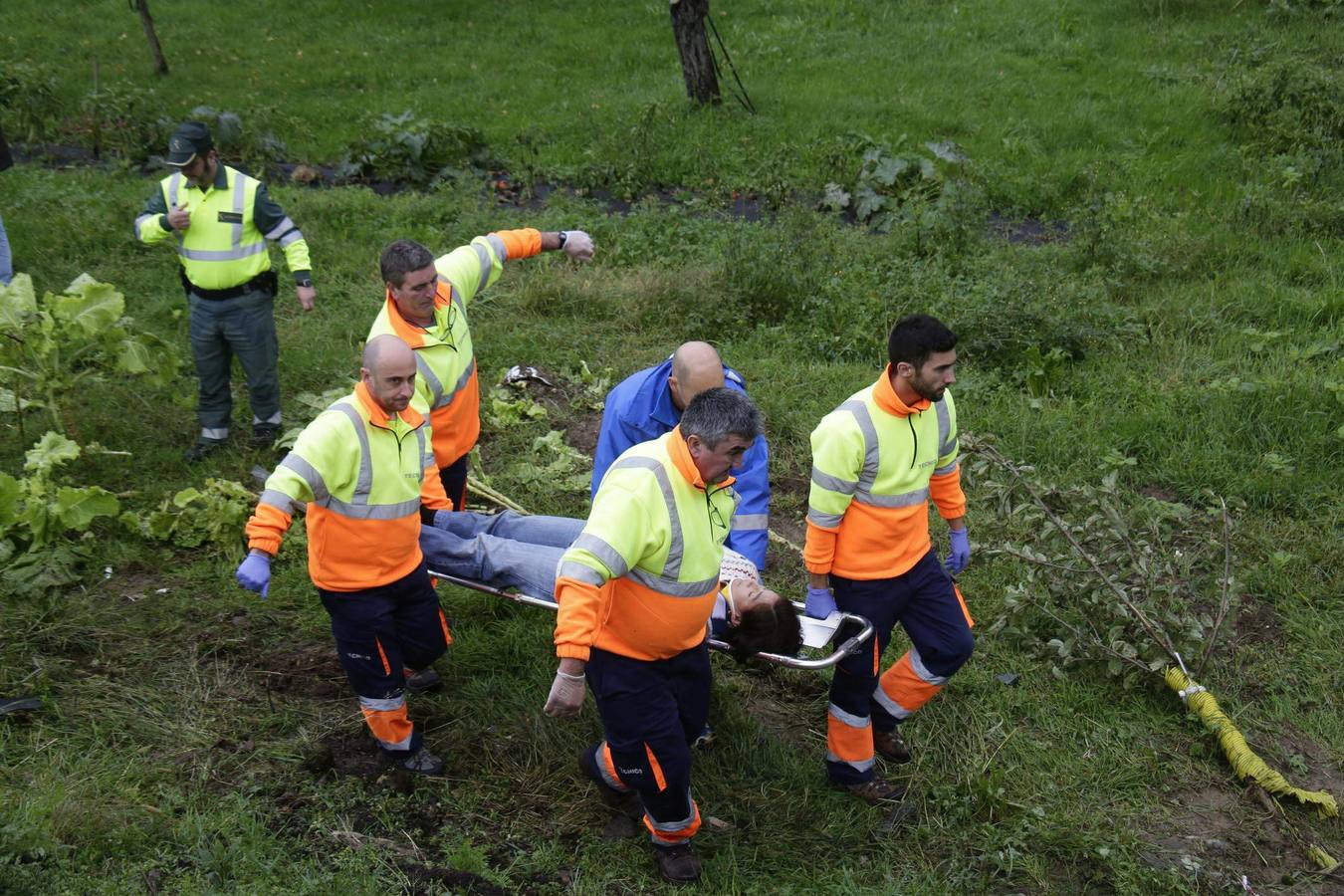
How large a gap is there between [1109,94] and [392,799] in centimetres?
1183

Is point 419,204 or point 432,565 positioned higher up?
point 432,565

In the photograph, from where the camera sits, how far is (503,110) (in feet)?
47.1

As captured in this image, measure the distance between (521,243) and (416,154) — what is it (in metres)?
7.11

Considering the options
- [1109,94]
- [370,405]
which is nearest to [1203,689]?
[370,405]

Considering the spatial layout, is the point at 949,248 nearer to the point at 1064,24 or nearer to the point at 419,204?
the point at 419,204

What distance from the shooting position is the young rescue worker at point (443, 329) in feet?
16.5

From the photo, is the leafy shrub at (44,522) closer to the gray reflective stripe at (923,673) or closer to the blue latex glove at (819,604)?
the blue latex glove at (819,604)

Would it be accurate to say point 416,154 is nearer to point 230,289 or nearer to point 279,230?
point 279,230

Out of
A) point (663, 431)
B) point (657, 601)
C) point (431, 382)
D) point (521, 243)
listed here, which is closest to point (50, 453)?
point (431, 382)

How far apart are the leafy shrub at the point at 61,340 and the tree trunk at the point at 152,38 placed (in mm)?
10282

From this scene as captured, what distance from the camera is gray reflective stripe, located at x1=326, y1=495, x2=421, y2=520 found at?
4277mm

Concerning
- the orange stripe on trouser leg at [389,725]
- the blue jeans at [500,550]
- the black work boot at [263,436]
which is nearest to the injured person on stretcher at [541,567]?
the blue jeans at [500,550]

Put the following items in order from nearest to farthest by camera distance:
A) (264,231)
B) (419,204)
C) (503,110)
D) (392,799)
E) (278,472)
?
1. (278,472)
2. (392,799)
3. (264,231)
4. (419,204)
5. (503,110)

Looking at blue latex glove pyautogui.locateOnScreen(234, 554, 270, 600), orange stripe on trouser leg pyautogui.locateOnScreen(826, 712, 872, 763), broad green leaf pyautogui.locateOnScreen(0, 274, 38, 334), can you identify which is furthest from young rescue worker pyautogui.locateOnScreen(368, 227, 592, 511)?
broad green leaf pyautogui.locateOnScreen(0, 274, 38, 334)
